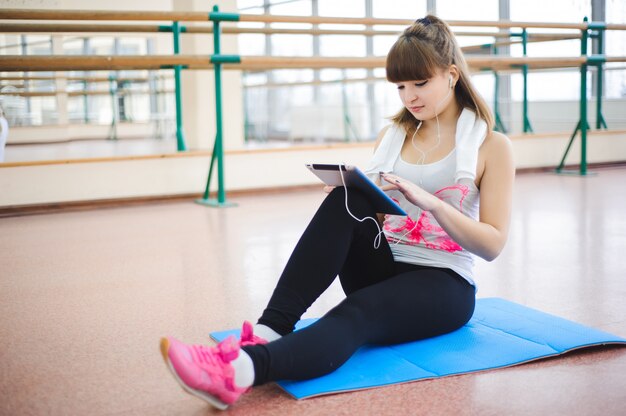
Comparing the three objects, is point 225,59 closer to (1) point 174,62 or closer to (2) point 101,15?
(1) point 174,62

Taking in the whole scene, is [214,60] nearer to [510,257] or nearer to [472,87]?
[510,257]

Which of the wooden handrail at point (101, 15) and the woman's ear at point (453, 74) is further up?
the wooden handrail at point (101, 15)

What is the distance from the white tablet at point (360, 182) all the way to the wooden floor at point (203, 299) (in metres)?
0.34

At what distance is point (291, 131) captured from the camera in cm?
971

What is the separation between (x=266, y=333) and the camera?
1.36 meters

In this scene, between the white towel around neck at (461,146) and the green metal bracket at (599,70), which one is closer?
the white towel around neck at (461,146)

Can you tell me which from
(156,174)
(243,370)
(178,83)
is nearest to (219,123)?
(156,174)

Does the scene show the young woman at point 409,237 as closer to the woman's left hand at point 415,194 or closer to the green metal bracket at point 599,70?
the woman's left hand at point 415,194

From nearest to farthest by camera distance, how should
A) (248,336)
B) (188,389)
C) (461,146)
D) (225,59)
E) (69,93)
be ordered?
(188,389), (248,336), (461,146), (225,59), (69,93)

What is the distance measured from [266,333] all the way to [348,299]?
0.17m

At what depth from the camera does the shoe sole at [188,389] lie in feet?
3.68

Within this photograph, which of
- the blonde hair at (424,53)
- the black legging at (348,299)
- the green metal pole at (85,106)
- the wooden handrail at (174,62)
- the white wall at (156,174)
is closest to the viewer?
the black legging at (348,299)

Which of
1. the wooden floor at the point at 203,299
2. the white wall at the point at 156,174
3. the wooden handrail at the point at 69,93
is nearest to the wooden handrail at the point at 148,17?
the white wall at the point at 156,174

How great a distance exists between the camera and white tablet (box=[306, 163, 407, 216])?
1.37m
